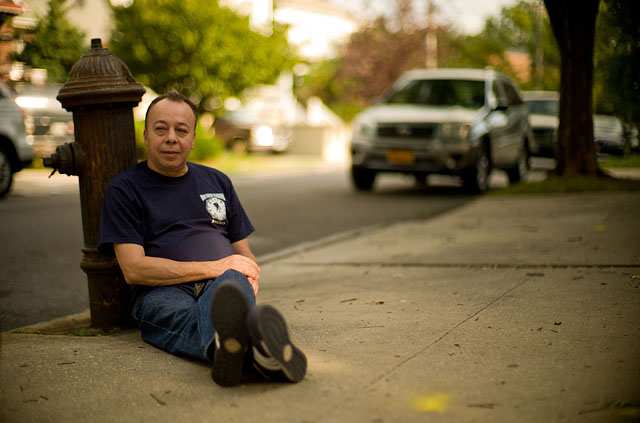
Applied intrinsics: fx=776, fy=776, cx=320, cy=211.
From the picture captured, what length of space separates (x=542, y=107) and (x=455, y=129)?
574 cm

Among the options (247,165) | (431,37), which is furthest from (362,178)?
(431,37)

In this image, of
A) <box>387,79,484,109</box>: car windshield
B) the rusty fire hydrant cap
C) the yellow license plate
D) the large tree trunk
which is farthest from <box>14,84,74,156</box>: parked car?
the rusty fire hydrant cap

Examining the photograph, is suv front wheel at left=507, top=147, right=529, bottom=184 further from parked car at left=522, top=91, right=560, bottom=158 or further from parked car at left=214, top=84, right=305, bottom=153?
parked car at left=214, top=84, right=305, bottom=153

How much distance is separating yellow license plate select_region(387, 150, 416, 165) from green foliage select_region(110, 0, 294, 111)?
13.0m

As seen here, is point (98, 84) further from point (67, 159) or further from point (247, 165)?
point (247, 165)

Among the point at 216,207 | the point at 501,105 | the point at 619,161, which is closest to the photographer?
the point at 216,207

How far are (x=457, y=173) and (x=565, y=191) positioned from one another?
2.10 m

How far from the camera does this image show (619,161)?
9508mm

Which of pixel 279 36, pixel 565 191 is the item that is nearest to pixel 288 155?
pixel 279 36

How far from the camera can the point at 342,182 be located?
51.3 feet

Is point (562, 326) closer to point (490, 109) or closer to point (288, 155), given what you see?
point (490, 109)

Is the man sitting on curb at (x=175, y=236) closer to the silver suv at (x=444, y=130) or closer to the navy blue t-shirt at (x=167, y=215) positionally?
the navy blue t-shirt at (x=167, y=215)

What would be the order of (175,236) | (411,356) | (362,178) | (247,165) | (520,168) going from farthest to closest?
(247,165), (520,168), (362,178), (175,236), (411,356)

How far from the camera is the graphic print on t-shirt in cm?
379
